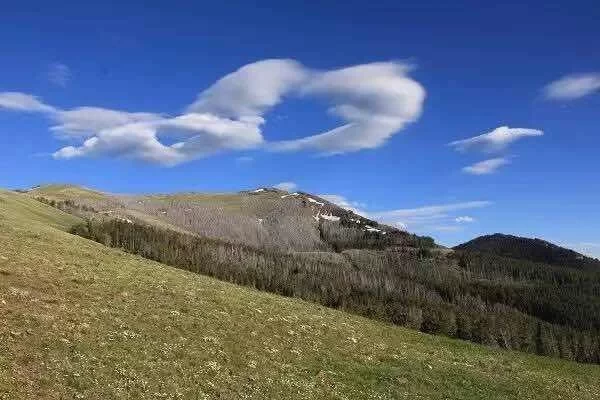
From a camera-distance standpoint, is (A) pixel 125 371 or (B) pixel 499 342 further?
(B) pixel 499 342

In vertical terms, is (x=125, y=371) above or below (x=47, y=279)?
below

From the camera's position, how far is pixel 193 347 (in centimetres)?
4388

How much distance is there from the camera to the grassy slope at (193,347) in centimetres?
3597

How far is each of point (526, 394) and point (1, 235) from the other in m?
55.8

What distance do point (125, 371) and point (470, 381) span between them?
1184 inches

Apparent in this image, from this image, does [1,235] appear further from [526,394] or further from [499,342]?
[499,342]

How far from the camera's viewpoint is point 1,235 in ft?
219

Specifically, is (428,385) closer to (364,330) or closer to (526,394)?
(526,394)

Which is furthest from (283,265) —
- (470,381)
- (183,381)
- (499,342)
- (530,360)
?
(183,381)

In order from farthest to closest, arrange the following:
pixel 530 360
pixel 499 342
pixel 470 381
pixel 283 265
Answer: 1. pixel 283 265
2. pixel 499 342
3. pixel 530 360
4. pixel 470 381

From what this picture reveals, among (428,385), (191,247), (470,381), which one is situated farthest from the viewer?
(191,247)

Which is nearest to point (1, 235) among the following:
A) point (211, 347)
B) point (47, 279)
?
point (47, 279)

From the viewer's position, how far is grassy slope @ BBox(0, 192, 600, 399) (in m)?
36.0

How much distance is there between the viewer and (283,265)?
195875mm
